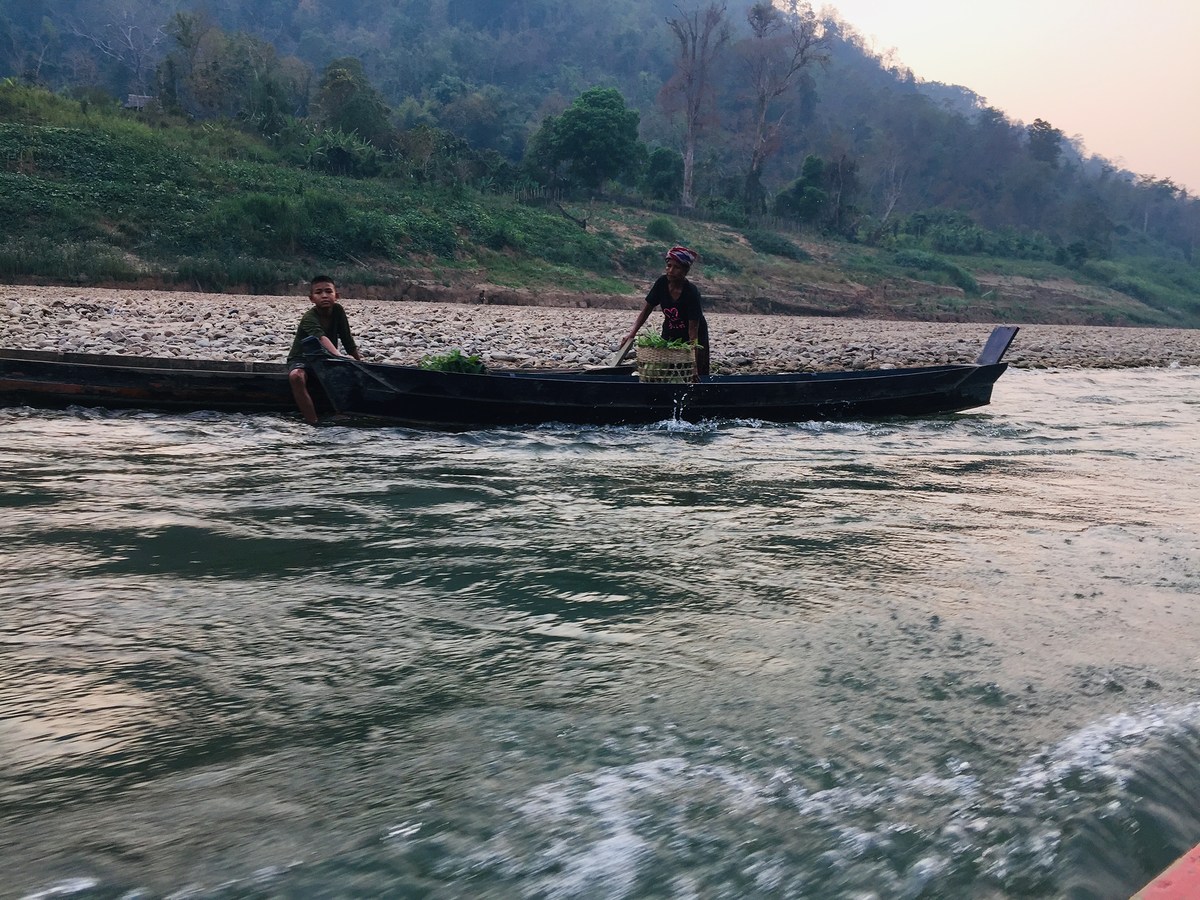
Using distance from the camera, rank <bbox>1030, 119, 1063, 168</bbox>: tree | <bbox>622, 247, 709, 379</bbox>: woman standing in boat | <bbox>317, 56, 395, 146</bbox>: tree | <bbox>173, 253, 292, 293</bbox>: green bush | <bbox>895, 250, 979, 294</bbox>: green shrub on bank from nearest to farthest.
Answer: <bbox>622, 247, 709, 379</bbox>: woman standing in boat
<bbox>173, 253, 292, 293</bbox>: green bush
<bbox>317, 56, 395, 146</bbox>: tree
<bbox>895, 250, 979, 294</bbox>: green shrub on bank
<bbox>1030, 119, 1063, 168</bbox>: tree

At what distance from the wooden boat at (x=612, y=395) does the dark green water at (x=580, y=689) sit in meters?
1.48

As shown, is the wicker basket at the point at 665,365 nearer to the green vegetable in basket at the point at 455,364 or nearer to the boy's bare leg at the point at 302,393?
the green vegetable in basket at the point at 455,364

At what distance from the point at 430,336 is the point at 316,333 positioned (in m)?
6.28

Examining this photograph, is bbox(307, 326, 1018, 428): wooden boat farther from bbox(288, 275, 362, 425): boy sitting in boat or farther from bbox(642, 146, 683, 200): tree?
bbox(642, 146, 683, 200): tree

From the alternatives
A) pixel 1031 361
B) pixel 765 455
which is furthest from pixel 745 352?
pixel 765 455

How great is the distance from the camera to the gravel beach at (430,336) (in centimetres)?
1205

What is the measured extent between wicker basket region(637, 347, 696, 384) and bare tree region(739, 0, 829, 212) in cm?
4118

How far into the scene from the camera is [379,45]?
90.2m

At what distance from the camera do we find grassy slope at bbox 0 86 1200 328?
23.2 m

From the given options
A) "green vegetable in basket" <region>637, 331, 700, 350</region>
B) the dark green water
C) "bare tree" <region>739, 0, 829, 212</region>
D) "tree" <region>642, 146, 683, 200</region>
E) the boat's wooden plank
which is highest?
"bare tree" <region>739, 0, 829, 212</region>

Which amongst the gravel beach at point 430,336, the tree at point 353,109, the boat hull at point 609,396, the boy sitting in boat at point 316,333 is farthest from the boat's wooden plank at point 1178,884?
the tree at point 353,109

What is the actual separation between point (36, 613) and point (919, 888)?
333 cm

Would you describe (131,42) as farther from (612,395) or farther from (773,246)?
(612,395)

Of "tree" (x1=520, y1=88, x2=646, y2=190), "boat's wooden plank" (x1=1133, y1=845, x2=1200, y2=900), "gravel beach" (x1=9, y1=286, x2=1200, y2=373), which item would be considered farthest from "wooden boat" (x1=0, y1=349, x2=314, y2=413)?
"tree" (x1=520, y1=88, x2=646, y2=190)
